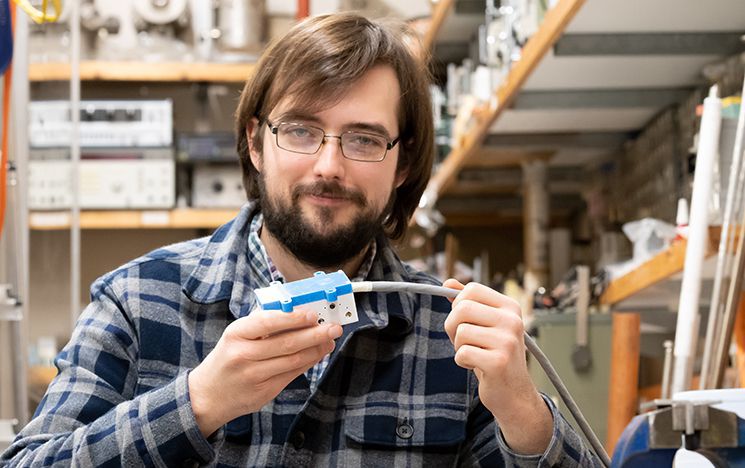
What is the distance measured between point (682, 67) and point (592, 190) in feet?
4.92

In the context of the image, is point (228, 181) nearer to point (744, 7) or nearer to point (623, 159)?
point (623, 159)

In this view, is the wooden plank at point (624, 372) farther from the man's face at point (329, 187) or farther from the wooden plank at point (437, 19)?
the wooden plank at point (437, 19)

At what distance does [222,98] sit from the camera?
15.8 ft

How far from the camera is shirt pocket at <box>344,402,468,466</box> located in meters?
1.32

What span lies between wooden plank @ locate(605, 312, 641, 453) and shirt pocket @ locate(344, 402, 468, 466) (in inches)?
26.6

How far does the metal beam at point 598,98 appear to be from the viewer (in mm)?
2393

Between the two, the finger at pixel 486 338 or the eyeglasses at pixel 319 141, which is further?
the eyeglasses at pixel 319 141

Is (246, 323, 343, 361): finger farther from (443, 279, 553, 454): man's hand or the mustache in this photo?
the mustache

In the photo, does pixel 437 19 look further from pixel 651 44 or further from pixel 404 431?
pixel 404 431

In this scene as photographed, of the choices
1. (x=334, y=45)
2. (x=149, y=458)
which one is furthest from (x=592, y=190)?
(x=149, y=458)

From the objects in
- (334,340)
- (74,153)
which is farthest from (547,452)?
(74,153)

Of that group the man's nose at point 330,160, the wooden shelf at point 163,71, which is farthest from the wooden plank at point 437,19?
the man's nose at point 330,160

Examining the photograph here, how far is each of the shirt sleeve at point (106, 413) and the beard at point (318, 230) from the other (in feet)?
0.79

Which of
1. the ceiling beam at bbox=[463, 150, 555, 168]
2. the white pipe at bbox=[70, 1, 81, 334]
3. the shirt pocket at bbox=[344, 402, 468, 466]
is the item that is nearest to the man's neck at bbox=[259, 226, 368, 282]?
the shirt pocket at bbox=[344, 402, 468, 466]
